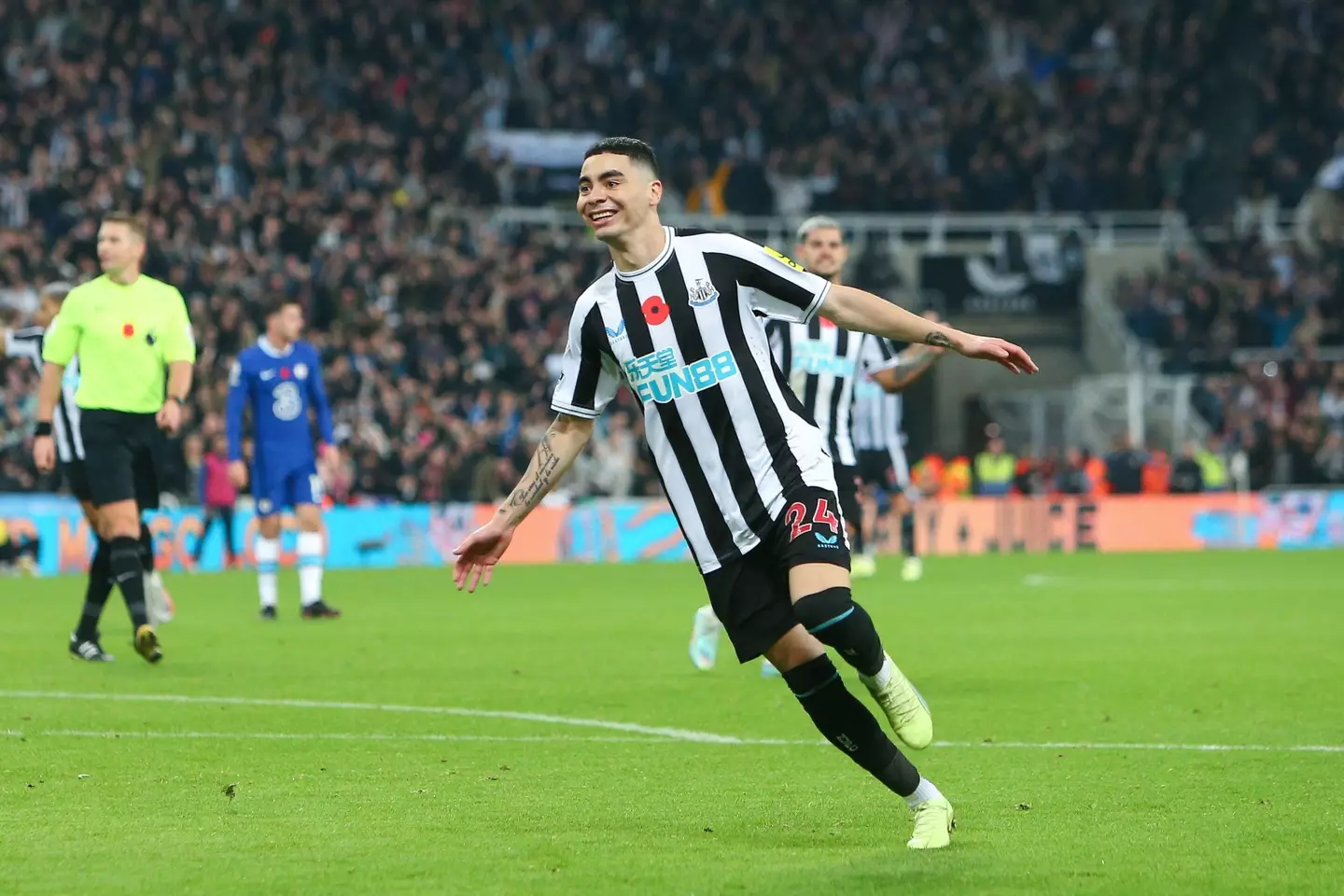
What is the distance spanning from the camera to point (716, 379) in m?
6.05

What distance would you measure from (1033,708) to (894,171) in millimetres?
27355

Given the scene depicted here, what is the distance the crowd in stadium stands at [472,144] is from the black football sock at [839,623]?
65.0ft

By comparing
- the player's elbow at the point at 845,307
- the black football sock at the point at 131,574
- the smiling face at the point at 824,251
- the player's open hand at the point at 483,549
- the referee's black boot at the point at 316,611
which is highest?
the smiling face at the point at 824,251

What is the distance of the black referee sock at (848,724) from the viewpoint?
588 cm

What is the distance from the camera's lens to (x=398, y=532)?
26500 mm

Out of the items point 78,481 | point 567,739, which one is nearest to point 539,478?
point 567,739

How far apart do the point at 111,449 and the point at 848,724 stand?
22.3 feet

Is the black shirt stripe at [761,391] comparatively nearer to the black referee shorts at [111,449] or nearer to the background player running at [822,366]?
the background player running at [822,366]

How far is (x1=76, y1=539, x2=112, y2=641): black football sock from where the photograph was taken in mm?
12125

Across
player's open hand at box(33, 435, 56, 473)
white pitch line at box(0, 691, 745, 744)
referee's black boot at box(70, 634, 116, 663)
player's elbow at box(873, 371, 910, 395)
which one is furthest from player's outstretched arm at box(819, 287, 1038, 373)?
referee's black boot at box(70, 634, 116, 663)

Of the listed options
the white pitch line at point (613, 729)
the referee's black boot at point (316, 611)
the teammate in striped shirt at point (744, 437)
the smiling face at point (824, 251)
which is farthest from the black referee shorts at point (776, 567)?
the referee's black boot at point (316, 611)

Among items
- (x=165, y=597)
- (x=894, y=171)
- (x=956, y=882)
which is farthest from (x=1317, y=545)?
(x=956, y=882)

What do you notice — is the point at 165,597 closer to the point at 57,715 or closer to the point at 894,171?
the point at 57,715

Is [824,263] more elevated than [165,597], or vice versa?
[824,263]
